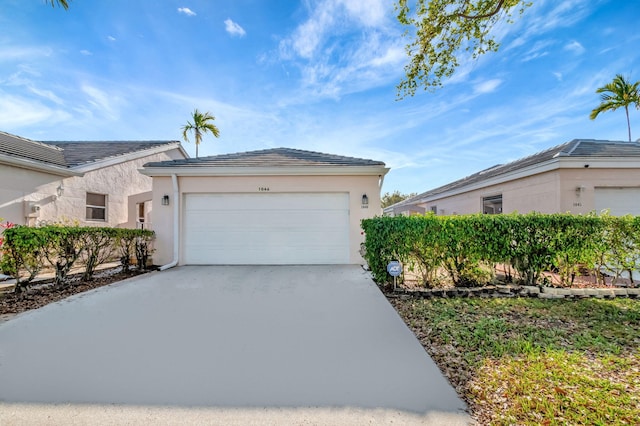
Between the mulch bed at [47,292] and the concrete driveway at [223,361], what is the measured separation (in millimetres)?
475

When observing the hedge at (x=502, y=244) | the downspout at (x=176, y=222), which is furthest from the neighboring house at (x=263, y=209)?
the hedge at (x=502, y=244)

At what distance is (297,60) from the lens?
31.7 ft

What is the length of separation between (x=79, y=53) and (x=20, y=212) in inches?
212

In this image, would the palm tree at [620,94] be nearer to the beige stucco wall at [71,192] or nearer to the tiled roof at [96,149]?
the tiled roof at [96,149]

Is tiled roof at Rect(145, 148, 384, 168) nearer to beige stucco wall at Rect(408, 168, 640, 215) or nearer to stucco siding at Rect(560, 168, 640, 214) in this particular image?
beige stucco wall at Rect(408, 168, 640, 215)

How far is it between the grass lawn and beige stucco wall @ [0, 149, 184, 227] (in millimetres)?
11386

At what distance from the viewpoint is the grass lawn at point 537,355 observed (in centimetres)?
215

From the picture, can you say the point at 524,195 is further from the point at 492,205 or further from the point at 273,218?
the point at 273,218

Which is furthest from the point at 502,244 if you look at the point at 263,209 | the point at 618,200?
the point at 263,209

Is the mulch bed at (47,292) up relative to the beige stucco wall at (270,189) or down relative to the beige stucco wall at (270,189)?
down

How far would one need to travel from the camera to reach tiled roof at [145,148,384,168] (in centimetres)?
872

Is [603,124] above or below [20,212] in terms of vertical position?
above

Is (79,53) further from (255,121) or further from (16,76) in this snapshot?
(255,121)

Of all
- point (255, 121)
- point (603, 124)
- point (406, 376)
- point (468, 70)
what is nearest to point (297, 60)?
point (255, 121)
